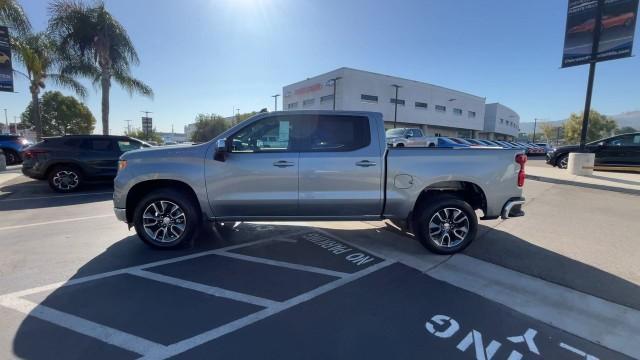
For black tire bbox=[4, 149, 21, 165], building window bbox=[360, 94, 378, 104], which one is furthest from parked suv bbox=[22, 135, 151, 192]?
building window bbox=[360, 94, 378, 104]

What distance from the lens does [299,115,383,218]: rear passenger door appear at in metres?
4.26

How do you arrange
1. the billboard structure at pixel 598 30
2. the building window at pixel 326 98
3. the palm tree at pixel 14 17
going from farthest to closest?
the building window at pixel 326 98, the palm tree at pixel 14 17, the billboard structure at pixel 598 30

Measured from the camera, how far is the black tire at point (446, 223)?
438cm

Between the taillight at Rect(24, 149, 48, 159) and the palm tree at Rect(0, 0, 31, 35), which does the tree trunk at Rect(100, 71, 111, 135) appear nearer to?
the palm tree at Rect(0, 0, 31, 35)

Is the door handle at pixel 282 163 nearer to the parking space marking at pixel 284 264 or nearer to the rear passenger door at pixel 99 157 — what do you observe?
the parking space marking at pixel 284 264

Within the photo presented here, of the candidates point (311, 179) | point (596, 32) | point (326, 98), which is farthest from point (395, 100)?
point (311, 179)

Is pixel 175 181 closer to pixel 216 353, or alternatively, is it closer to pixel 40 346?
pixel 40 346

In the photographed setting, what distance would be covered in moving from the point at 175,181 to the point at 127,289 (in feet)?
5.20

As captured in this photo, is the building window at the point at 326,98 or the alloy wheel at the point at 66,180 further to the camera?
the building window at the point at 326,98

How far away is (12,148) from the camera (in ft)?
52.2

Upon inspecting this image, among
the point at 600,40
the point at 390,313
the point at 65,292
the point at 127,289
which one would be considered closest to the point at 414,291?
the point at 390,313

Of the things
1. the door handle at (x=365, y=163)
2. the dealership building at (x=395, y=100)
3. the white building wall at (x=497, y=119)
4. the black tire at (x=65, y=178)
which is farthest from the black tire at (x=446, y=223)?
the white building wall at (x=497, y=119)

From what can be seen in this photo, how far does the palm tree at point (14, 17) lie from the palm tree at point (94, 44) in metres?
3.12

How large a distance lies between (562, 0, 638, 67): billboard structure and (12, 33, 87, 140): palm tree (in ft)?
82.1
